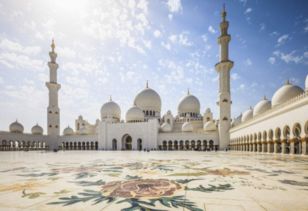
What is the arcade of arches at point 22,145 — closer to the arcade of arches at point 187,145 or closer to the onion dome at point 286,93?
the arcade of arches at point 187,145

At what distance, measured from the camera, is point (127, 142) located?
38.7m

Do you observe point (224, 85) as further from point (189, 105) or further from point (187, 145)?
point (189, 105)

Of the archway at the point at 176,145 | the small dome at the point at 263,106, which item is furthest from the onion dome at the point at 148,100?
the small dome at the point at 263,106

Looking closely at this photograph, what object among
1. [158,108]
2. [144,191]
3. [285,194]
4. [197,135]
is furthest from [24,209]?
[158,108]

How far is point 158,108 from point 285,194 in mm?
39815

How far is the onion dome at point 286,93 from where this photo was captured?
69.3 ft

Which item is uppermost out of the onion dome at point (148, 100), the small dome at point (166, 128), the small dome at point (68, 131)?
the onion dome at point (148, 100)

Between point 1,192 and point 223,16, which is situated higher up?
point 223,16

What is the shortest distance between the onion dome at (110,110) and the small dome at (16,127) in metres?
15.2

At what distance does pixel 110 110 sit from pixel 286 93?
30981 mm

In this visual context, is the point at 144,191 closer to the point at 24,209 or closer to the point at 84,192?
the point at 84,192

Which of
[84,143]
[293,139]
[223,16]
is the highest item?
[223,16]

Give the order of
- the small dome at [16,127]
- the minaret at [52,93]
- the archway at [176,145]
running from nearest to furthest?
the archway at [176,145] → the small dome at [16,127] → the minaret at [52,93]

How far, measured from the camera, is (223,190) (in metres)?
3.26
